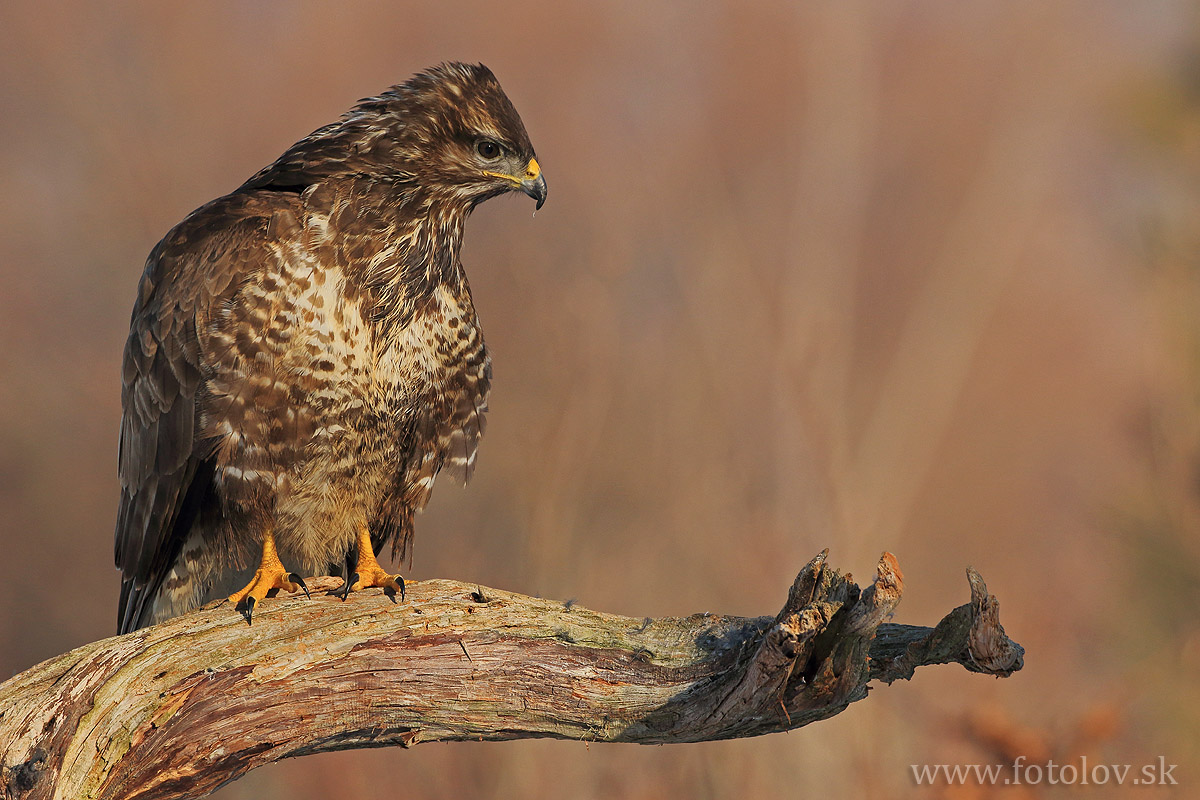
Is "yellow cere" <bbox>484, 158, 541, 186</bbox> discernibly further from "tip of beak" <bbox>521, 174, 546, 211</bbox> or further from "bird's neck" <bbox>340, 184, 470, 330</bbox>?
"bird's neck" <bbox>340, 184, 470, 330</bbox>

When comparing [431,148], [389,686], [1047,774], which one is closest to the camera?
[389,686]

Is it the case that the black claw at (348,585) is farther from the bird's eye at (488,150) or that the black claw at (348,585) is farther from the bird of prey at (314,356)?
the bird's eye at (488,150)

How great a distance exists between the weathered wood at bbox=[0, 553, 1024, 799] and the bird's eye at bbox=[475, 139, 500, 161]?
5.45ft

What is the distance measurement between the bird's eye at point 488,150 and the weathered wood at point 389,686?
5.45ft

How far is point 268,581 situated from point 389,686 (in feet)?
2.36

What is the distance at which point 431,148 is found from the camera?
158 inches

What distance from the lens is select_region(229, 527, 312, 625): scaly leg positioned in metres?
3.62

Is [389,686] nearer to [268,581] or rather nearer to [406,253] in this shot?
[268,581]

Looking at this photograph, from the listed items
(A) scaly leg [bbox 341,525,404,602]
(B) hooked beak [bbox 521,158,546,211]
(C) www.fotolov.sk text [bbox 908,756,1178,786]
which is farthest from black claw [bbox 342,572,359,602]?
(C) www.fotolov.sk text [bbox 908,756,1178,786]

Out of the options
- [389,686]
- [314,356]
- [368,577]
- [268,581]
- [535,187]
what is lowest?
[389,686]

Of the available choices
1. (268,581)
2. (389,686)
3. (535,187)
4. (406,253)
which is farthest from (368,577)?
(535,187)

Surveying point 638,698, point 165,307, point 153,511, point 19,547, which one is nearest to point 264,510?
point 153,511

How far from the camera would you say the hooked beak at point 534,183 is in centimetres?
405

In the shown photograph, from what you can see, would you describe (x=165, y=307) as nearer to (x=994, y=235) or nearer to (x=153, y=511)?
(x=153, y=511)
